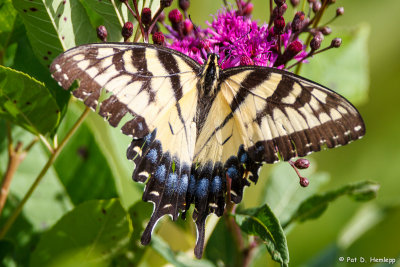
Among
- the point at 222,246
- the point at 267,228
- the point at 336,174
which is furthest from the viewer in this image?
the point at 336,174

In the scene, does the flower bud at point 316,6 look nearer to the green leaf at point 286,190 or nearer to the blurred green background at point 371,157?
the blurred green background at point 371,157

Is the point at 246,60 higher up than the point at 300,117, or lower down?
higher up

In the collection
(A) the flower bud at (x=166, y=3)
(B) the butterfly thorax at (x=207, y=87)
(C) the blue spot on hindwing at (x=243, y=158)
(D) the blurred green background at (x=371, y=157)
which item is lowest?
(D) the blurred green background at (x=371, y=157)

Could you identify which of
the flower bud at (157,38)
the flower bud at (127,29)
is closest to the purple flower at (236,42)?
the flower bud at (157,38)

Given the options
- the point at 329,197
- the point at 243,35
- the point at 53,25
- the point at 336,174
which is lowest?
the point at 336,174

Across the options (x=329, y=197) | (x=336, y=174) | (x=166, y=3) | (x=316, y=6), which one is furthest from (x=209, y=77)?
(x=336, y=174)

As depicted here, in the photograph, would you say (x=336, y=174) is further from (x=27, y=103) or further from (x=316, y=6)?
(x=27, y=103)
